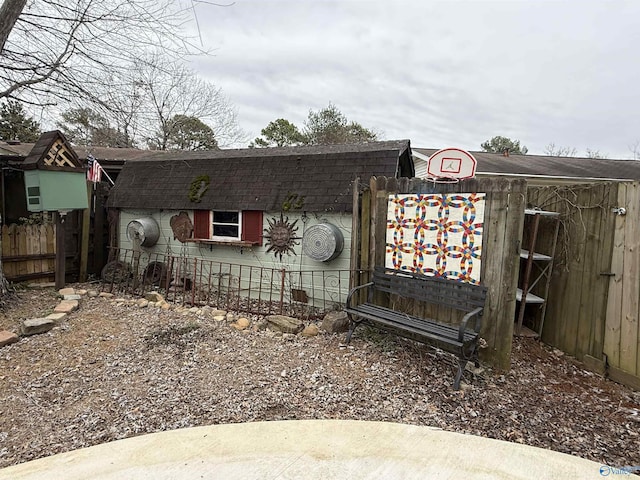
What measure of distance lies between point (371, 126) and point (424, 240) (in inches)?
872

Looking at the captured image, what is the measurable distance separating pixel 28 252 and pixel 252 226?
4149 millimetres

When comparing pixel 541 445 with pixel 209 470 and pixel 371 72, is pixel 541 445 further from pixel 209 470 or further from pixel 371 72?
pixel 371 72

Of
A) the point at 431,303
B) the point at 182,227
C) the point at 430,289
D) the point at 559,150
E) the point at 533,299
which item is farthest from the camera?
the point at 559,150

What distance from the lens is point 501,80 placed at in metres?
13.0

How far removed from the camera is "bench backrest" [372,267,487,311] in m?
3.63

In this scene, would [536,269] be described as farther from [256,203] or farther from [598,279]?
[256,203]

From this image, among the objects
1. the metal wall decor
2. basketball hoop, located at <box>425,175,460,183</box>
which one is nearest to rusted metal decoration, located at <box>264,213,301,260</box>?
the metal wall decor

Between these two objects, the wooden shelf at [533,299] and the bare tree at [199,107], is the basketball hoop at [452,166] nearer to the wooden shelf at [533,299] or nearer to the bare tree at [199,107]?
the wooden shelf at [533,299]

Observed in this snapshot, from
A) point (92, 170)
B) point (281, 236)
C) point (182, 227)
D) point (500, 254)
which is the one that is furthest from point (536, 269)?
point (92, 170)

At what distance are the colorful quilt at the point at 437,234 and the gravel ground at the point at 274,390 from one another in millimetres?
958

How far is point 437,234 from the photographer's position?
4.05m

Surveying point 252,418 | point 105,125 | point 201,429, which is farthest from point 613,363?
point 105,125

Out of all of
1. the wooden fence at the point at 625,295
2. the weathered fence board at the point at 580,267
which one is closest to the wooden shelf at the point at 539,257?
the weathered fence board at the point at 580,267

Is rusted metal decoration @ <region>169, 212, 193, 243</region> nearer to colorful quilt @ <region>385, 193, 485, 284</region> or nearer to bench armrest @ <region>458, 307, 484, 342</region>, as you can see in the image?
colorful quilt @ <region>385, 193, 485, 284</region>
